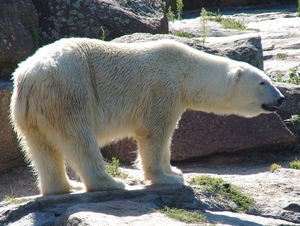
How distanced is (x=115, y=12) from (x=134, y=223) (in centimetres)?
511

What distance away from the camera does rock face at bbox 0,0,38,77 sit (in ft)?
27.8

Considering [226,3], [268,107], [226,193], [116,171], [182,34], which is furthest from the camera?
[226,3]

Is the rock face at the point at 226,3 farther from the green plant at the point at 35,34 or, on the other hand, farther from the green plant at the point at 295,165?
the green plant at the point at 295,165

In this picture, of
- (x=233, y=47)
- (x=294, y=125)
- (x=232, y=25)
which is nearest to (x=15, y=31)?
(x=233, y=47)

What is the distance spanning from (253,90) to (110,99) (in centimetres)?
148

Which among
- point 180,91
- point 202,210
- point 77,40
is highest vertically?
point 77,40

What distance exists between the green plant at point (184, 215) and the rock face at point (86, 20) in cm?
433

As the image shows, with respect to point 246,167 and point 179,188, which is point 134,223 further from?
point 246,167

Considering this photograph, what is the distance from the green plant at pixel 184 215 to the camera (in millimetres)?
5433

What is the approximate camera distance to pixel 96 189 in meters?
6.00

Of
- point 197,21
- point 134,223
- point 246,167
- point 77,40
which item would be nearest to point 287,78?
point 246,167

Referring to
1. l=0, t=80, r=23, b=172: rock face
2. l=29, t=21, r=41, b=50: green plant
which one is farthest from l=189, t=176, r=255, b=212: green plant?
l=29, t=21, r=41, b=50: green plant

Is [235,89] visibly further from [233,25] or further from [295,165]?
[233,25]

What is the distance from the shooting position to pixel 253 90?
6.73 meters
